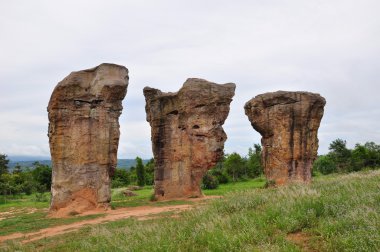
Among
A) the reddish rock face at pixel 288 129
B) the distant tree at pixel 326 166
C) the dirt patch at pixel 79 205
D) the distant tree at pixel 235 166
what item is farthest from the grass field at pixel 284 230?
the distant tree at pixel 326 166

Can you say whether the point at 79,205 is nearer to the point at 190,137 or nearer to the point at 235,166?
the point at 190,137

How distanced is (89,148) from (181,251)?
15.4m

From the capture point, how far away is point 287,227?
783cm

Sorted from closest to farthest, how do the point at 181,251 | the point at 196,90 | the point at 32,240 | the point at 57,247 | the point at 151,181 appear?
the point at 181,251 → the point at 57,247 → the point at 32,240 → the point at 196,90 → the point at 151,181

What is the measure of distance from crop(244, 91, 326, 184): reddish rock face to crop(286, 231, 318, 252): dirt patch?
2100 centimetres

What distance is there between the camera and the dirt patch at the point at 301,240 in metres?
6.88

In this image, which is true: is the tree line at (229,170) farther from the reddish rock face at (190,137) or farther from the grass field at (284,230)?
the grass field at (284,230)

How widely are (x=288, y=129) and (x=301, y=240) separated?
21.7 m

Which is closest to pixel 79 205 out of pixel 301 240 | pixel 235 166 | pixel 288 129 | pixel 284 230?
pixel 288 129

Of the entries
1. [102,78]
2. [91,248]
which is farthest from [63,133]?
[91,248]

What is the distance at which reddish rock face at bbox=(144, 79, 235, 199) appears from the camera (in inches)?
1033

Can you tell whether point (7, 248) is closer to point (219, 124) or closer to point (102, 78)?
point (102, 78)

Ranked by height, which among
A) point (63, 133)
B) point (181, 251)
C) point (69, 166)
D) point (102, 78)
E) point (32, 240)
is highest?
point (102, 78)

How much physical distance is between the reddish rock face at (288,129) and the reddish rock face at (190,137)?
3.88m
